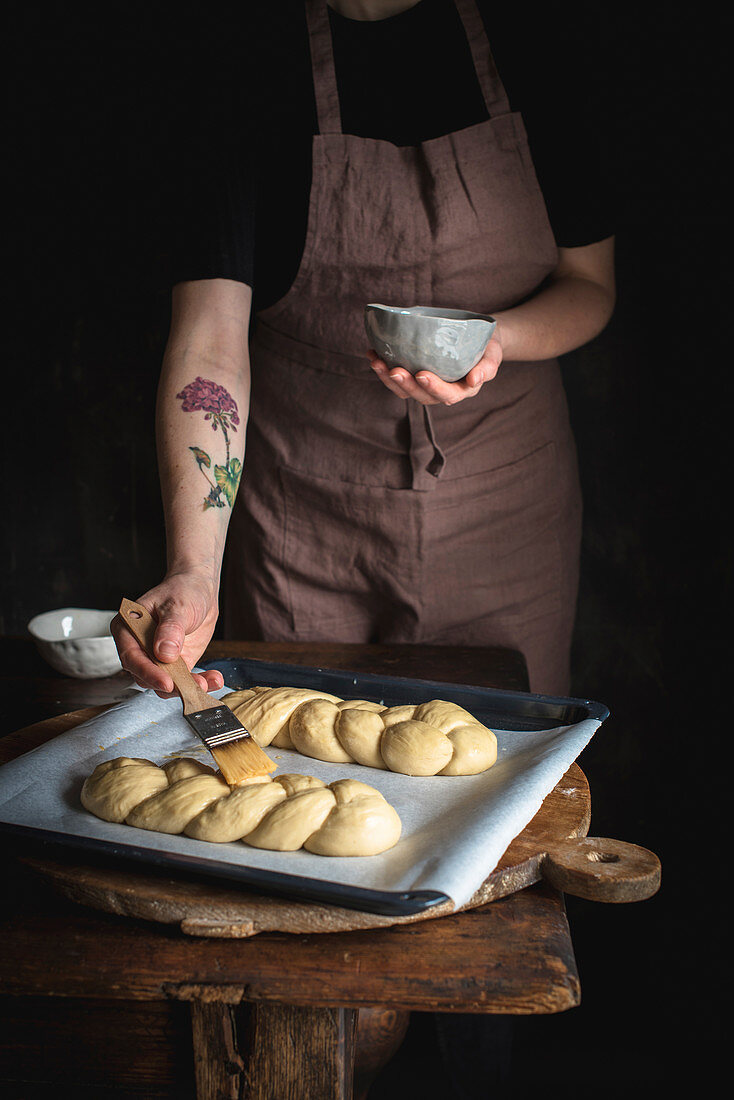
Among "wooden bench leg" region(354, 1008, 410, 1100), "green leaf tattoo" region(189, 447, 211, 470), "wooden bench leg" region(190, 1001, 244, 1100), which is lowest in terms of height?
"wooden bench leg" region(354, 1008, 410, 1100)

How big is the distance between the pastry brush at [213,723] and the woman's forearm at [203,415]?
22cm

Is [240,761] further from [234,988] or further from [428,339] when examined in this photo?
[428,339]

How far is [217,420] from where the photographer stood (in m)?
1.48

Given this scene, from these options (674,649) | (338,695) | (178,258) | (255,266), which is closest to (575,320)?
(255,266)

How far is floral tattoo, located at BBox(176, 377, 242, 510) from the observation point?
1.44m

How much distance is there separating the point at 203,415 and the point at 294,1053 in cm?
101

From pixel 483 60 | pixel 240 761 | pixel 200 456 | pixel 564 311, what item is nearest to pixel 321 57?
pixel 483 60

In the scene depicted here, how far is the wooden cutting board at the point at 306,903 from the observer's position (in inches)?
31.5

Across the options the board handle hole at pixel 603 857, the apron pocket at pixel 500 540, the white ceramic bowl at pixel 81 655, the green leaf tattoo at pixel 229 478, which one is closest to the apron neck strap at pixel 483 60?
the apron pocket at pixel 500 540

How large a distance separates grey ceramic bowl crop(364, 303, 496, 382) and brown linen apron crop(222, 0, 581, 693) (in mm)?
387

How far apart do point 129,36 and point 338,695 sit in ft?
6.91

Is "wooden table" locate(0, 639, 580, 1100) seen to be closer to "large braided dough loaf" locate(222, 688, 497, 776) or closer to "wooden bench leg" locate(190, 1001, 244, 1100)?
"wooden bench leg" locate(190, 1001, 244, 1100)

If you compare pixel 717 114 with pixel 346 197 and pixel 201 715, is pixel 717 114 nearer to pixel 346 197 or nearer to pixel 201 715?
pixel 346 197

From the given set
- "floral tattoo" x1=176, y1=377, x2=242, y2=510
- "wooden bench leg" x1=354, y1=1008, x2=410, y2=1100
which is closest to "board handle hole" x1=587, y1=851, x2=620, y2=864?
"wooden bench leg" x1=354, y1=1008, x2=410, y2=1100
